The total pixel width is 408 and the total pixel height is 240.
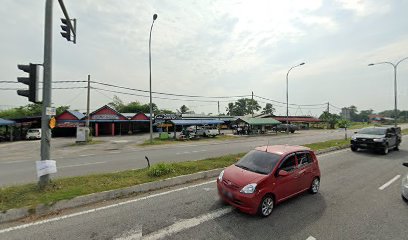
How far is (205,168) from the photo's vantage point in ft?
33.1

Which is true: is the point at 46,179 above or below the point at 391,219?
above

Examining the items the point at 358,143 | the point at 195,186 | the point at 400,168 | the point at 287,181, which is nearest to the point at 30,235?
the point at 195,186

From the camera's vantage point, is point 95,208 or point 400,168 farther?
point 400,168

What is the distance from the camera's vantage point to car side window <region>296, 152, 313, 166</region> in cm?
699

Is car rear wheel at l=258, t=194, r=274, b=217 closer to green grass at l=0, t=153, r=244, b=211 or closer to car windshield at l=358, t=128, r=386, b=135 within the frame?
green grass at l=0, t=153, r=244, b=211

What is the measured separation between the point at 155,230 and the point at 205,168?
5.28 meters

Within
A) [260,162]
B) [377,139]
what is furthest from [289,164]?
[377,139]

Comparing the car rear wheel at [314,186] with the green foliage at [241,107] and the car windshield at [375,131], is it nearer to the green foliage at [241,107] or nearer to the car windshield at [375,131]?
the car windshield at [375,131]

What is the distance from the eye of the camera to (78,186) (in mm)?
7395

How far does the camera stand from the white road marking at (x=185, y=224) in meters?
4.71

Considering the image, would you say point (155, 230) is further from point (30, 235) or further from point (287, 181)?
point (287, 181)

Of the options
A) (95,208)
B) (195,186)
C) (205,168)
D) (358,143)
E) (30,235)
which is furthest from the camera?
(358,143)

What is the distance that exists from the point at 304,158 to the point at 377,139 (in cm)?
1148

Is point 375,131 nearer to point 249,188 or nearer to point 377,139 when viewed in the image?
point 377,139
